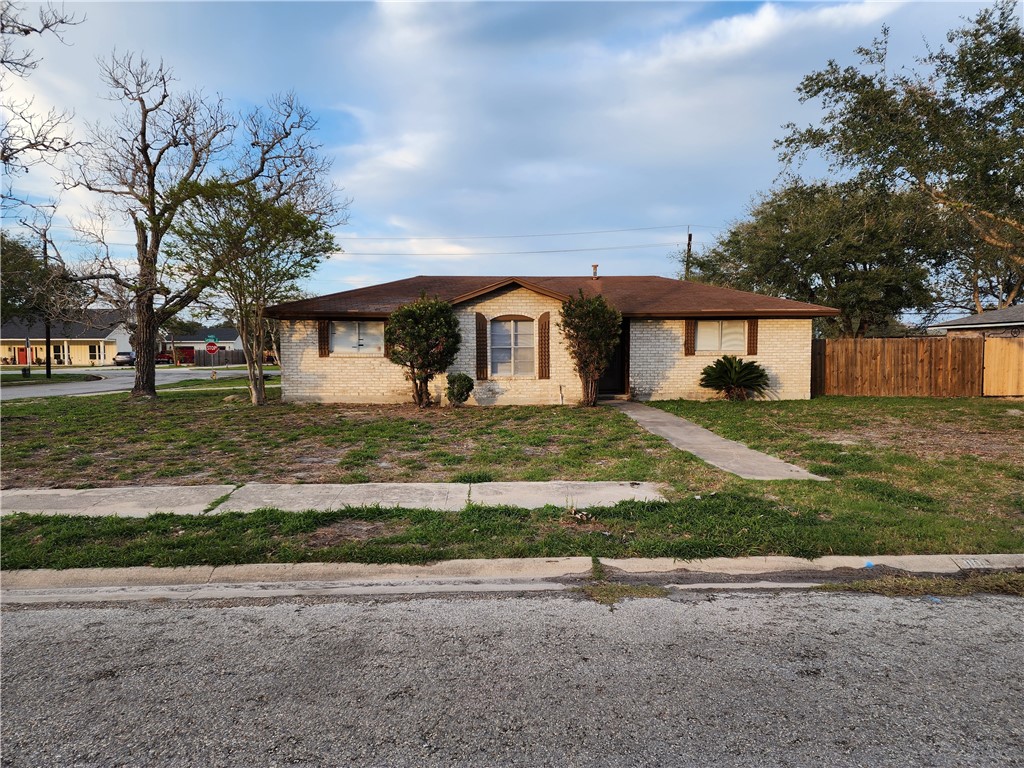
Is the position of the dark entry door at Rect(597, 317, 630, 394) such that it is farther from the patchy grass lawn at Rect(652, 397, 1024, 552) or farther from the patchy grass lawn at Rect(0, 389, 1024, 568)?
the patchy grass lawn at Rect(0, 389, 1024, 568)

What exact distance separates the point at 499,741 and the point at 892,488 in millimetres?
6180

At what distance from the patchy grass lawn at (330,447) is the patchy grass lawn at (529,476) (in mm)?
52

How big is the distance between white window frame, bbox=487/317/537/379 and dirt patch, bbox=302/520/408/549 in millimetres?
10905

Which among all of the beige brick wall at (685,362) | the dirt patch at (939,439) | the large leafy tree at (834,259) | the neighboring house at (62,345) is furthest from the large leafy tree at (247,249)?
the neighboring house at (62,345)

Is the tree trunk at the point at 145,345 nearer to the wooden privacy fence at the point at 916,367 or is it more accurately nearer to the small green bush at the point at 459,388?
the small green bush at the point at 459,388

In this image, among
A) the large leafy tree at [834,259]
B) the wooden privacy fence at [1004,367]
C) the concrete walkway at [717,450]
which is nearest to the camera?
the concrete walkway at [717,450]

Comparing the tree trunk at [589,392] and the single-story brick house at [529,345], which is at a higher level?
the single-story brick house at [529,345]

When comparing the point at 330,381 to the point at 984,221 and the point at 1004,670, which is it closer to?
the point at 1004,670

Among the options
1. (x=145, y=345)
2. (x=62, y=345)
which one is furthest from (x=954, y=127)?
(x=62, y=345)

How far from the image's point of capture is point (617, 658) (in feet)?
10.6

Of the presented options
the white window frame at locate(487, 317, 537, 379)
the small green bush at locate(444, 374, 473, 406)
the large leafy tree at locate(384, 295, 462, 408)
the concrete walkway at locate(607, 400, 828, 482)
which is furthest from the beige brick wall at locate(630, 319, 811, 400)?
the large leafy tree at locate(384, 295, 462, 408)

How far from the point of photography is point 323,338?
54.1 ft

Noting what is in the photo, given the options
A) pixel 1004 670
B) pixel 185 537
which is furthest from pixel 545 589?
pixel 185 537

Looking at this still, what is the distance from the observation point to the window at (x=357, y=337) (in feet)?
54.3
